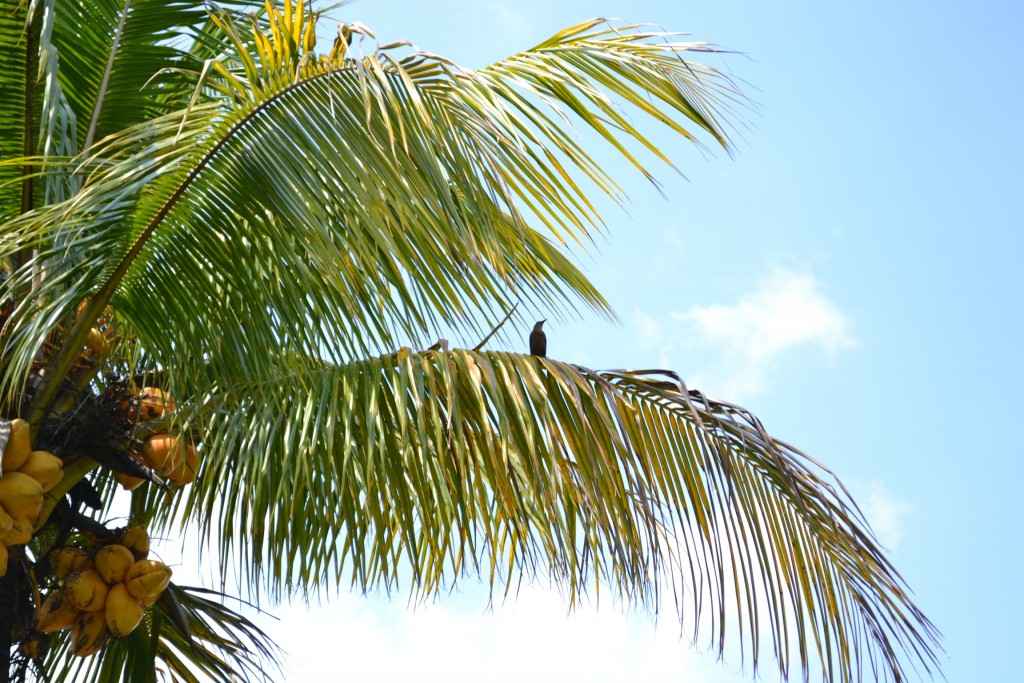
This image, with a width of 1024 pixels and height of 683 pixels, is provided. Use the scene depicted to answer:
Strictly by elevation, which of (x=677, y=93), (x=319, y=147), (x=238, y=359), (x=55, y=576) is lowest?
(x=55, y=576)

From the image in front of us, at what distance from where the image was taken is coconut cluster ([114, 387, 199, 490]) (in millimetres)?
3451

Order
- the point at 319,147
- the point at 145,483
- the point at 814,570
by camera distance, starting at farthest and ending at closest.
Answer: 1. the point at 145,483
2. the point at 814,570
3. the point at 319,147

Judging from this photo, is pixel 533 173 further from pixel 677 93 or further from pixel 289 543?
pixel 289 543

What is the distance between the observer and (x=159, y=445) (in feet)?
11.3

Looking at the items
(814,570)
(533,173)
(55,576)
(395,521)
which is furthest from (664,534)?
(55,576)

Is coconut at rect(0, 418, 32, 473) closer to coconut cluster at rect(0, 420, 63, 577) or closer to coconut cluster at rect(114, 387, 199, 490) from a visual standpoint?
coconut cluster at rect(0, 420, 63, 577)

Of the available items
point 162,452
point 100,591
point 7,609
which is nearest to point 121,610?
point 100,591

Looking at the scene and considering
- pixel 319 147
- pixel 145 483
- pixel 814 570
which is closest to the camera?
pixel 319 147

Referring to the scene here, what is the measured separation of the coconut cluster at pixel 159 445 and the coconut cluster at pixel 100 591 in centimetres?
25

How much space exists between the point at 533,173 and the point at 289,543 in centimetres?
128

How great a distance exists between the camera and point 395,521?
11.9ft

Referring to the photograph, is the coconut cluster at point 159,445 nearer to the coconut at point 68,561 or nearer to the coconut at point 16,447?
the coconut at point 68,561

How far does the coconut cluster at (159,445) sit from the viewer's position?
345 cm

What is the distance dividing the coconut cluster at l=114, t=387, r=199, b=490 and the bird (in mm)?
1040
